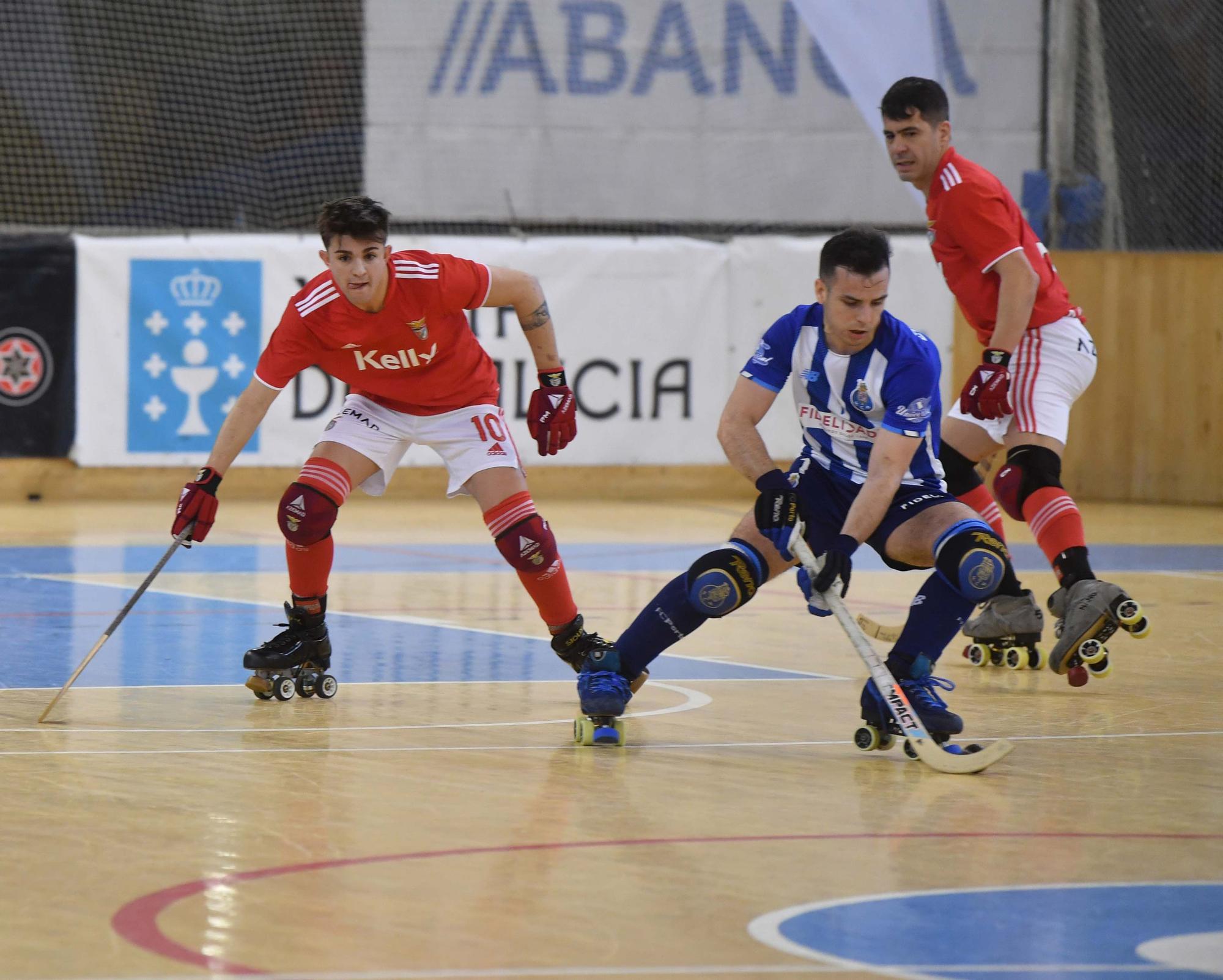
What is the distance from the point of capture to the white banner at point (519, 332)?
12.1m

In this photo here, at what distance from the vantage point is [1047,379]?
19.7ft

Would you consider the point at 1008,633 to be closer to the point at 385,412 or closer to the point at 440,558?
the point at 385,412

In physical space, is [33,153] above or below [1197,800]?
above

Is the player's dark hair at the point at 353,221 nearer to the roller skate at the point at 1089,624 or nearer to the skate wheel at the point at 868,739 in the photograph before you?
the skate wheel at the point at 868,739

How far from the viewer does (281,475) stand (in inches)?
491

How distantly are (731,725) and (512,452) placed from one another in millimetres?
1149

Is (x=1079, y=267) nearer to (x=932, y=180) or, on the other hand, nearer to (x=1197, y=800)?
(x=932, y=180)

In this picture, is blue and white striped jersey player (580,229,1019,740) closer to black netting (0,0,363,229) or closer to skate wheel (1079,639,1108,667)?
skate wheel (1079,639,1108,667)

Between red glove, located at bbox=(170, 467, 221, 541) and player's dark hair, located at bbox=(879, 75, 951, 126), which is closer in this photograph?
red glove, located at bbox=(170, 467, 221, 541)

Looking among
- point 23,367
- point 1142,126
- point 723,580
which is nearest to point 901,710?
point 723,580

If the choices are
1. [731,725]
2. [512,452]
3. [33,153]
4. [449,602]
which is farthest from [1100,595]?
[33,153]

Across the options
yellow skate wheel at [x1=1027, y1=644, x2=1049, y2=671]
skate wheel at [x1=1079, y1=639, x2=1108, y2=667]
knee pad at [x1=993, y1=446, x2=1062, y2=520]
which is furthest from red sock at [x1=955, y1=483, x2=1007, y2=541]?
skate wheel at [x1=1079, y1=639, x2=1108, y2=667]

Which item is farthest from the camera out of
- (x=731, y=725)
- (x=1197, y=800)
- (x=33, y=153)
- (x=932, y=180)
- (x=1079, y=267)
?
(x=33, y=153)

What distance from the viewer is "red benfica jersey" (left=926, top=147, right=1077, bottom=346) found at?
5.77 m
